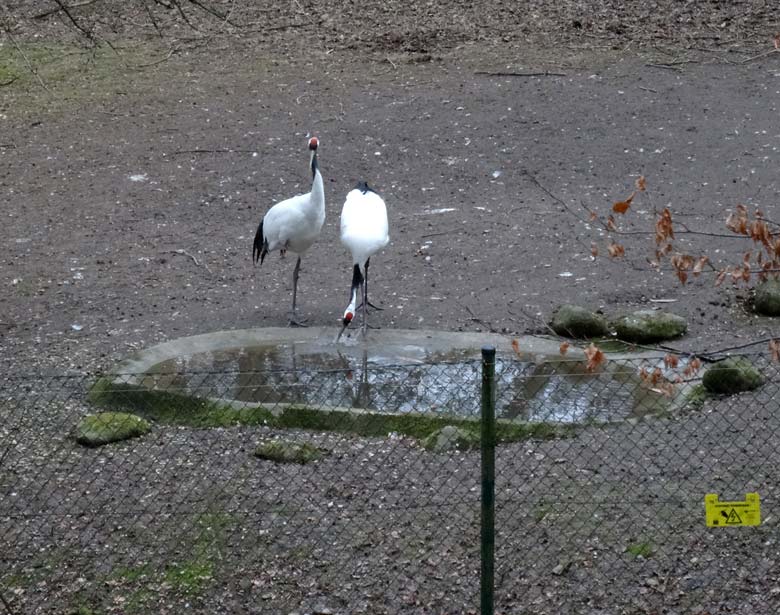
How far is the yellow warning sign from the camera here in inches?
172

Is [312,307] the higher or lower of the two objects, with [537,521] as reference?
lower

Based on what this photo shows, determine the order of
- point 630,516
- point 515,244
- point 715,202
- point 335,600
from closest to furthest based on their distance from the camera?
point 335,600 < point 630,516 < point 515,244 < point 715,202

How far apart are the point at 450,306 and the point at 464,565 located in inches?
158

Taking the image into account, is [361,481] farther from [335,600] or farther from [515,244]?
[515,244]

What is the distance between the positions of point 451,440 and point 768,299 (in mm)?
3041

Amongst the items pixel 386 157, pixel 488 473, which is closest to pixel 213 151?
pixel 386 157

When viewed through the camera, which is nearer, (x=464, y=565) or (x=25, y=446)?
(x=464, y=565)

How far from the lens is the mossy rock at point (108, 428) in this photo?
21.0 feet

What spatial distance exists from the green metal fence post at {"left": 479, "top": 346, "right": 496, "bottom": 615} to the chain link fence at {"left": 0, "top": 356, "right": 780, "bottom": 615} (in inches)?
15.7

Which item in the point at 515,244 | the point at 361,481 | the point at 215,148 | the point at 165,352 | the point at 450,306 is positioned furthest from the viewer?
the point at 215,148

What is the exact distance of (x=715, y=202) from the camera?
10648mm

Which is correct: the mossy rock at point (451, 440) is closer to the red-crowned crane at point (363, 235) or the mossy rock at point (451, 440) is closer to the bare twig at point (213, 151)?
the red-crowned crane at point (363, 235)

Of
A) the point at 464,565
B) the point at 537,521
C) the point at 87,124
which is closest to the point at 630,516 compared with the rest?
the point at 537,521

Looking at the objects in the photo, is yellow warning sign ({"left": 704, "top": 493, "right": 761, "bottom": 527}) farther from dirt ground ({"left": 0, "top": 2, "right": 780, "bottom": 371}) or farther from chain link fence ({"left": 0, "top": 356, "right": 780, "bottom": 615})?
dirt ground ({"left": 0, "top": 2, "right": 780, "bottom": 371})
